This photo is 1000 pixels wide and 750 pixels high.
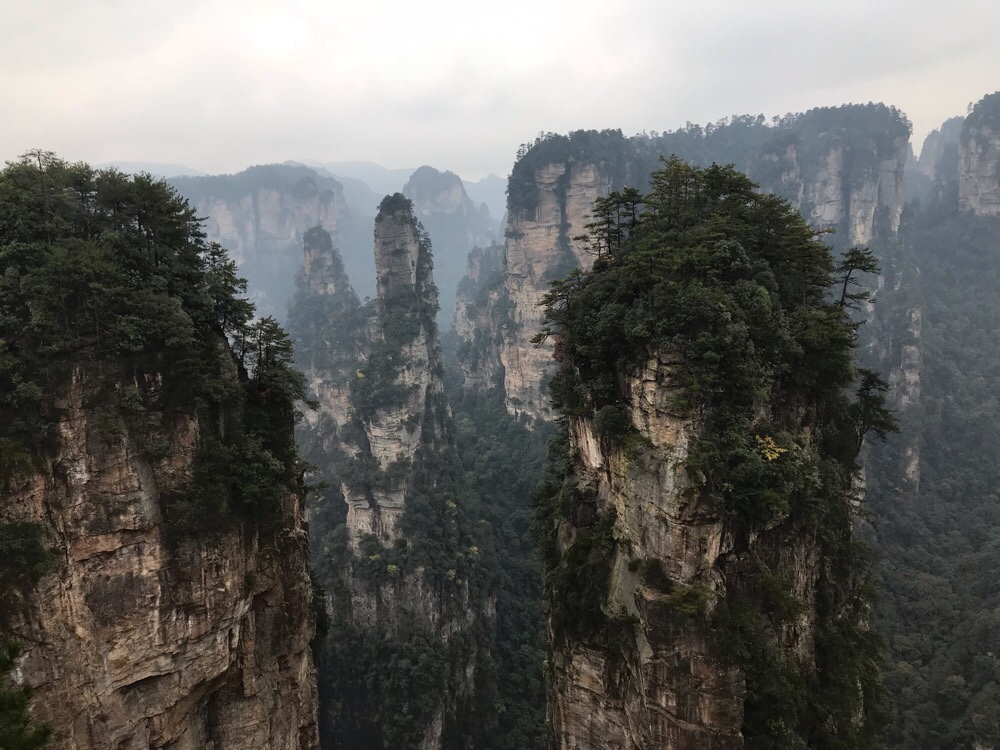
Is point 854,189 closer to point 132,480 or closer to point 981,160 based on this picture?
point 981,160

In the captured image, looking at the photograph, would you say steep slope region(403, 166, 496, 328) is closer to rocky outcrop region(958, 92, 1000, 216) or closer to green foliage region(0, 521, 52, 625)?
rocky outcrop region(958, 92, 1000, 216)

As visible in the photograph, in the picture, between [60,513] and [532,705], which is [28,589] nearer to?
[60,513]

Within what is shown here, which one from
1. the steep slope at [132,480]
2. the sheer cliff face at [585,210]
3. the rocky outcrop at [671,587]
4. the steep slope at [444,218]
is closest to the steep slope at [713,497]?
→ the rocky outcrop at [671,587]

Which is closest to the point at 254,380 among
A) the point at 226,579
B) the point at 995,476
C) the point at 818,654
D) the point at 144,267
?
the point at 144,267

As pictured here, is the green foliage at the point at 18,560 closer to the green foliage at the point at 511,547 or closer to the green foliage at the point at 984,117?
the green foliage at the point at 511,547

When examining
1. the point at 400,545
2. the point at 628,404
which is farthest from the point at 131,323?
the point at 400,545
